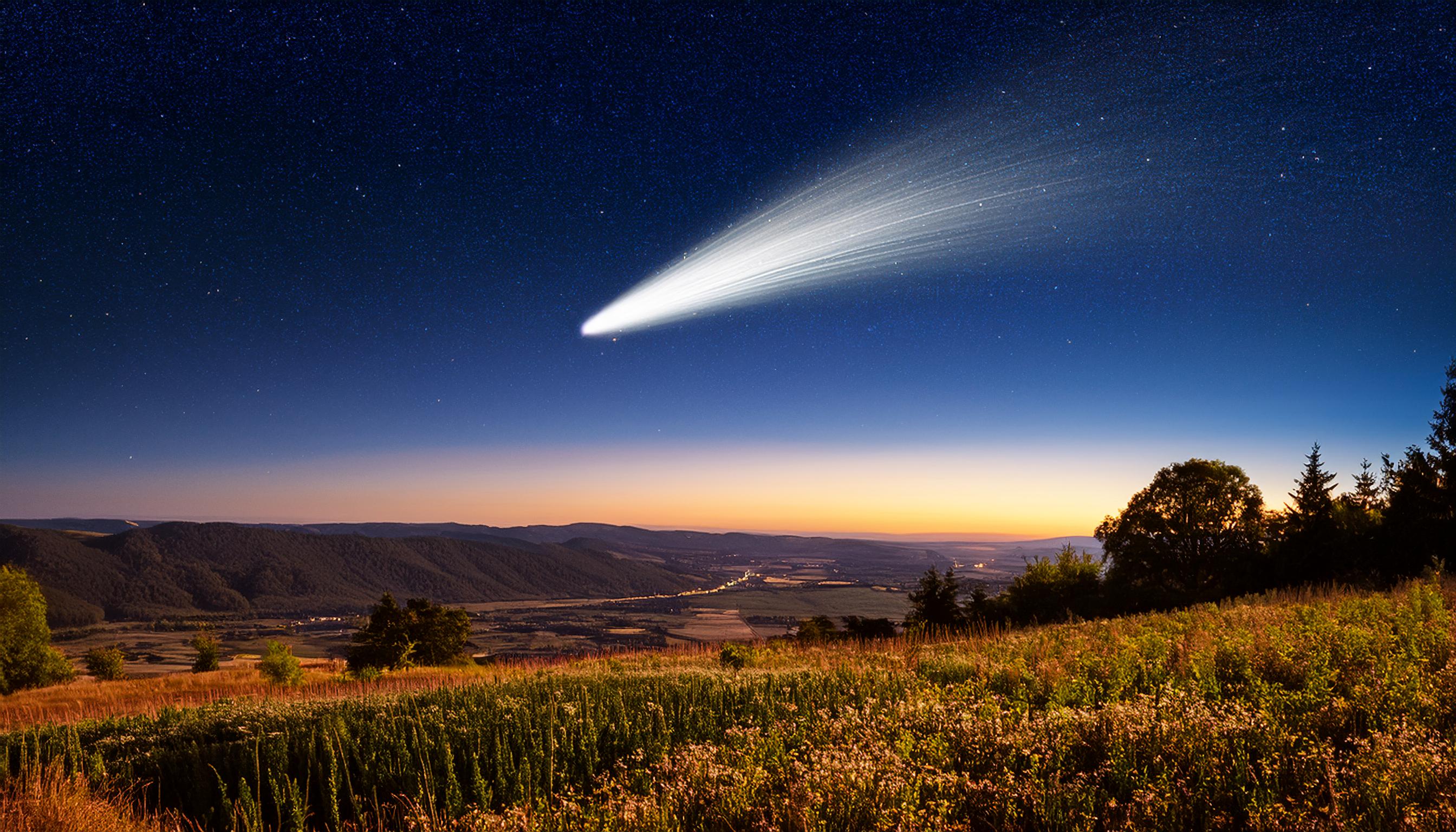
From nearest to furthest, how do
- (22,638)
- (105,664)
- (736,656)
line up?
(736,656)
(22,638)
(105,664)

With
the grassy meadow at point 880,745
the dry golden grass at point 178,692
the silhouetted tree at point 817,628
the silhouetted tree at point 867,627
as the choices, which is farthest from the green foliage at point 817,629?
the grassy meadow at point 880,745

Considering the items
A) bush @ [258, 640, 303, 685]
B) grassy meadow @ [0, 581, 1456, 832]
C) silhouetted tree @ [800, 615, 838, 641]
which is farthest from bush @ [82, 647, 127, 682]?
grassy meadow @ [0, 581, 1456, 832]

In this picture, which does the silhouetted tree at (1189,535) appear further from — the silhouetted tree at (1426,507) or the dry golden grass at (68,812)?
the dry golden grass at (68,812)

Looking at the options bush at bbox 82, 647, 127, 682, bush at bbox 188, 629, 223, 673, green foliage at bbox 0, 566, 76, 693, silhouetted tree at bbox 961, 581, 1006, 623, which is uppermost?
silhouetted tree at bbox 961, 581, 1006, 623

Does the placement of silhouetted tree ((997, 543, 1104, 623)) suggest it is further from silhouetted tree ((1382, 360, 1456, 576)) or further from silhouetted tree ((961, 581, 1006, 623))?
silhouetted tree ((1382, 360, 1456, 576))

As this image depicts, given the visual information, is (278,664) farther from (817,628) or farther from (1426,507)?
(1426,507)

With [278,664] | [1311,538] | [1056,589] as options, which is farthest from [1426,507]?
[278,664]

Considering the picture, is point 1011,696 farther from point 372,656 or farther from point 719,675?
point 372,656
